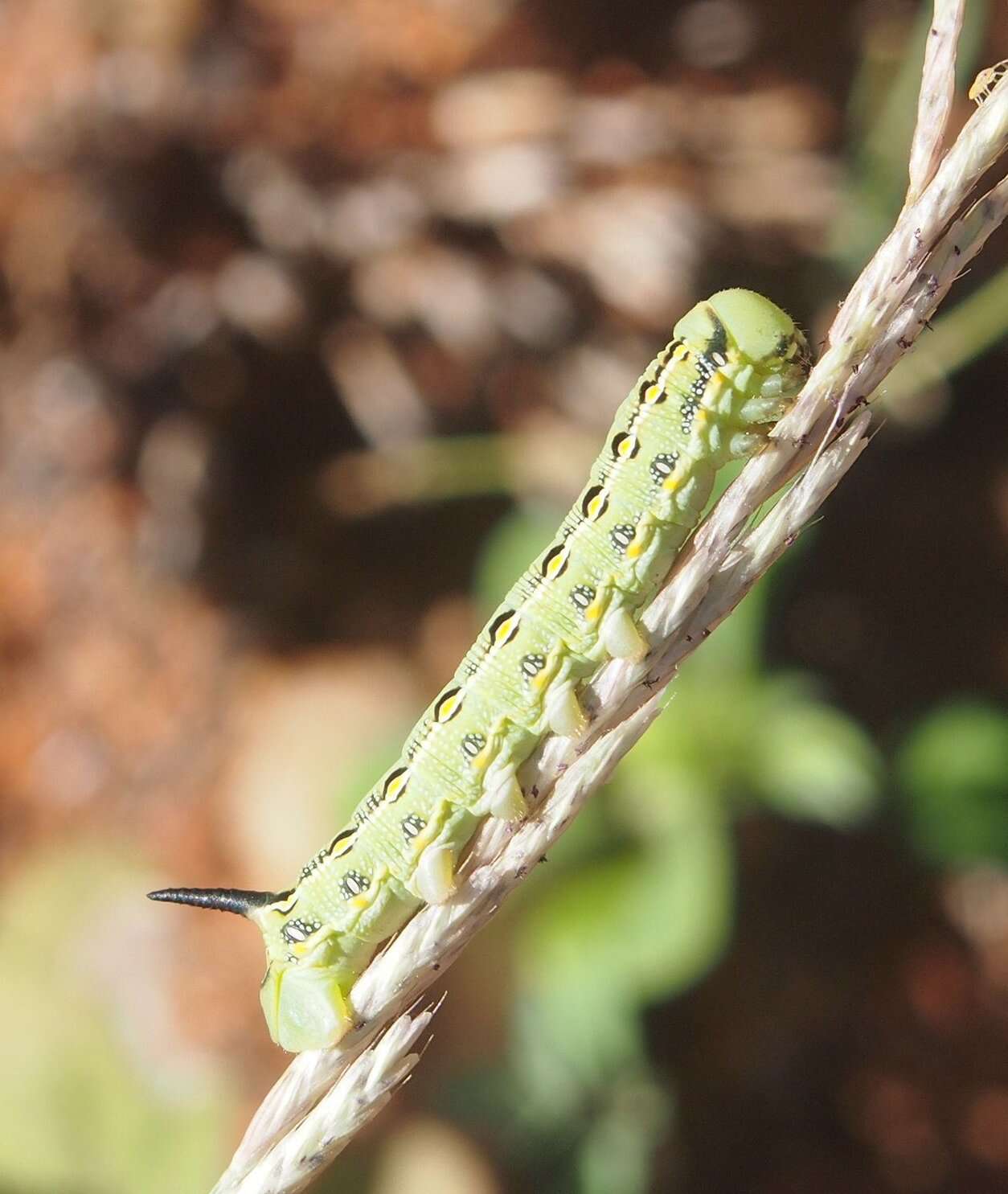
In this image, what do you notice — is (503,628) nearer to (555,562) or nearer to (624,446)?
(555,562)

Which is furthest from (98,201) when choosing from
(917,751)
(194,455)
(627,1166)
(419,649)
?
(627,1166)

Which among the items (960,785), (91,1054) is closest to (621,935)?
(960,785)

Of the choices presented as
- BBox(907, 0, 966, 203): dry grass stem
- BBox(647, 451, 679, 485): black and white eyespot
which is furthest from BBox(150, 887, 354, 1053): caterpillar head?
BBox(907, 0, 966, 203): dry grass stem

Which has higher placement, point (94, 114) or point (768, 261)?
point (94, 114)

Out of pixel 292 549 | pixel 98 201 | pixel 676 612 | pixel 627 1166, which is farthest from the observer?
pixel 292 549

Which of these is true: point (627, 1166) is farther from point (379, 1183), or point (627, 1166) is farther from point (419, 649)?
point (419, 649)

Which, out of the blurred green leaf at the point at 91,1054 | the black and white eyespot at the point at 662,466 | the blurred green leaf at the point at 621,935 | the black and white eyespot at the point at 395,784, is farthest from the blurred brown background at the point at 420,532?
the black and white eyespot at the point at 662,466

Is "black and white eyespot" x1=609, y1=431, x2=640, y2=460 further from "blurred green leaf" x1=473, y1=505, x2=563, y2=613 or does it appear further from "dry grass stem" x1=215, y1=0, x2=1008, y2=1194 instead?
"blurred green leaf" x1=473, y1=505, x2=563, y2=613

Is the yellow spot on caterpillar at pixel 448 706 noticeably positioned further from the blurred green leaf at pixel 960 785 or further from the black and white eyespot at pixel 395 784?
the blurred green leaf at pixel 960 785
